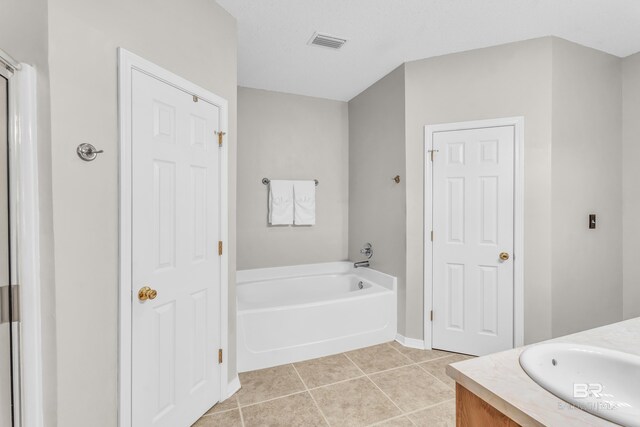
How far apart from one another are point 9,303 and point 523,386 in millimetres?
1618

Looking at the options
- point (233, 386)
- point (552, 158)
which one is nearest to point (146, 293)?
point (233, 386)

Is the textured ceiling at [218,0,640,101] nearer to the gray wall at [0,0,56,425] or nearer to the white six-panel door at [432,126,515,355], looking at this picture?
the white six-panel door at [432,126,515,355]

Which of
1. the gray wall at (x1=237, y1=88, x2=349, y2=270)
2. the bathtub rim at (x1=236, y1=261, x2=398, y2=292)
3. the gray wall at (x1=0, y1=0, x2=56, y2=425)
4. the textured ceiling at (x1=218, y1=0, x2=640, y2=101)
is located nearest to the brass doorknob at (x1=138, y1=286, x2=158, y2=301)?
the gray wall at (x1=0, y1=0, x2=56, y2=425)

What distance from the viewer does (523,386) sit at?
2.56ft

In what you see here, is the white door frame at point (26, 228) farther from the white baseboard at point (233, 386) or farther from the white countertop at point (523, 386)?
the white countertop at point (523, 386)

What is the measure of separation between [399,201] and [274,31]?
5.69ft

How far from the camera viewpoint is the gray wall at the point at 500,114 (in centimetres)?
241

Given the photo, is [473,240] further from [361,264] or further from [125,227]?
[125,227]

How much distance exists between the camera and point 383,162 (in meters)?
3.14

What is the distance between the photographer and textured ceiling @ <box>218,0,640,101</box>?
80.7 inches

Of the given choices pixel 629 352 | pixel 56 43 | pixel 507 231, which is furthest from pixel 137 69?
pixel 507 231

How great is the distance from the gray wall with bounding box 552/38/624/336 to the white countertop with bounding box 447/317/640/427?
1691 millimetres

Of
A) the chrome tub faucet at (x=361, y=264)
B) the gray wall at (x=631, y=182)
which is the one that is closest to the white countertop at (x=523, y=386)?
the gray wall at (x=631, y=182)

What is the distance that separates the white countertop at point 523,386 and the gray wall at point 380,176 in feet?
6.07
